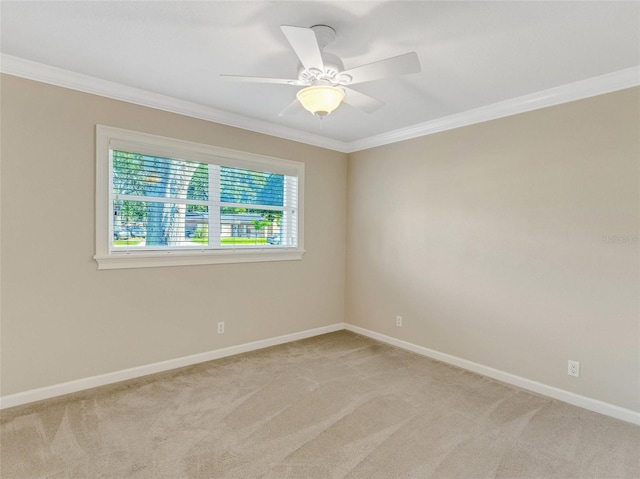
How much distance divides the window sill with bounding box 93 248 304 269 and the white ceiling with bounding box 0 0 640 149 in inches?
55.0

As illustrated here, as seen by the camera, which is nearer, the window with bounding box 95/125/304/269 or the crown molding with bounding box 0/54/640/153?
the crown molding with bounding box 0/54/640/153

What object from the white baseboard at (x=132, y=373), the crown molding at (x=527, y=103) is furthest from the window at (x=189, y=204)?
the crown molding at (x=527, y=103)

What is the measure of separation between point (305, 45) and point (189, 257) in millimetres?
2302

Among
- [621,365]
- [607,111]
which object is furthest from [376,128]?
[621,365]

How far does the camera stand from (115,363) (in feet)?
9.75

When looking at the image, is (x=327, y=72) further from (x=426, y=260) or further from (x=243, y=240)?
(x=426, y=260)

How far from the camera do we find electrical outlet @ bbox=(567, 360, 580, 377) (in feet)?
8.95

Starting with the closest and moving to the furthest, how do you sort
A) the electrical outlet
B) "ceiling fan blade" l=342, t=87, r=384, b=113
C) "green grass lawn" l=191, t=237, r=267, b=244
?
"ceiling fan blade" l=342, t=87, r=384, b=113
the electrical outlet
"green grass lawn" l=191, t=237, r=267, b=244

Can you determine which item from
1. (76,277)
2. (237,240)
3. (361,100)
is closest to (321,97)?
(361,100)

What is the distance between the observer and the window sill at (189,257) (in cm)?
294

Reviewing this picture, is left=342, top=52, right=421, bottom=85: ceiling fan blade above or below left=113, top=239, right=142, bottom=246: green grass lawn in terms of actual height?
above

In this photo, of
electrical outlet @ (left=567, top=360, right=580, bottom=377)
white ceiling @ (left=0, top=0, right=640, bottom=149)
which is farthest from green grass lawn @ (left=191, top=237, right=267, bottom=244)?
electrical outlet @ (left=567, top=360, right=580, bottom=377)

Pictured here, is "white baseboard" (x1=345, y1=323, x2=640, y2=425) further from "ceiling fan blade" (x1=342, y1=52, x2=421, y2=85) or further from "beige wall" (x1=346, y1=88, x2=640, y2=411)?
"ceiling fan blade" (x1=342, y1=52, x2=421, y2=85)

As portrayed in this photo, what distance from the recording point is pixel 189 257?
3338 millimetres
